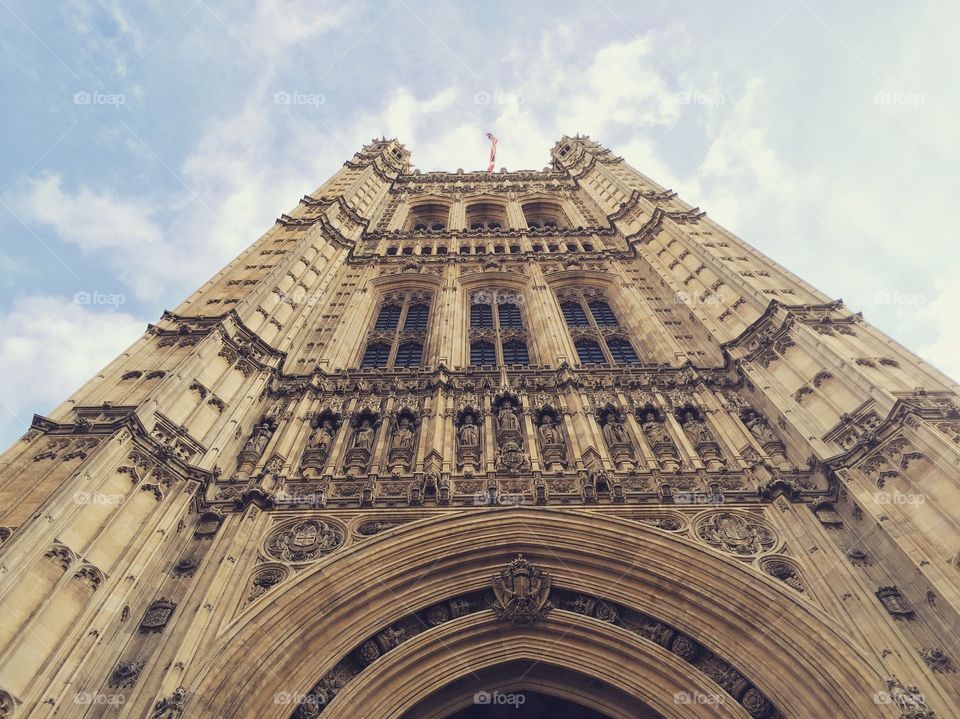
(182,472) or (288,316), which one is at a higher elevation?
(288,316)

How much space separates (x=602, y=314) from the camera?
26828mm

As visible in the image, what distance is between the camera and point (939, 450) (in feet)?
39.2

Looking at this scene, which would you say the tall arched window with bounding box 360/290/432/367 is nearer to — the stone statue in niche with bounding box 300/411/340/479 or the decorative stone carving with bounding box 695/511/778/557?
the stone statue in niche with bounding box 300/411/340/479

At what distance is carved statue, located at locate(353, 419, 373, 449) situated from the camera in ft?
53.7

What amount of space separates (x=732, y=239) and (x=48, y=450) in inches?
854

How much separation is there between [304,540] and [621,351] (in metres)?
13.2

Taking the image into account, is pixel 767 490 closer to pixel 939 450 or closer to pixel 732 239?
pixel 939 450

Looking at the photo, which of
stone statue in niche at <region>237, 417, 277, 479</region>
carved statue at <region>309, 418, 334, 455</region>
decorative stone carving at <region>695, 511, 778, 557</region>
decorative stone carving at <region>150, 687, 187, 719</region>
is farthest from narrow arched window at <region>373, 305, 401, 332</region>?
decorative stone carving at <region>150, 687, 187, 719</region>

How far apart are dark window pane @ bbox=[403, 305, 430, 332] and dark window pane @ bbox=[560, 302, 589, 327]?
5.06 metres

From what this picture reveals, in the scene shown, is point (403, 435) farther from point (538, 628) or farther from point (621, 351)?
point (621, 351)

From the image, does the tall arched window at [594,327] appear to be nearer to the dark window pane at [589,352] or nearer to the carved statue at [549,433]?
the dark window pane at [589,352]

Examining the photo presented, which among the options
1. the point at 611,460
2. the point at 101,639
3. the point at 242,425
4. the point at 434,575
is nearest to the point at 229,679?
the point at 101,639

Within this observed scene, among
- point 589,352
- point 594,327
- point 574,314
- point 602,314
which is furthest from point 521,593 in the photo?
point 602,314

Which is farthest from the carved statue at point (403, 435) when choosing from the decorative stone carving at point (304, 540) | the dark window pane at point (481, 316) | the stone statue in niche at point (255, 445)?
the dark window pane at point (481, 316)
